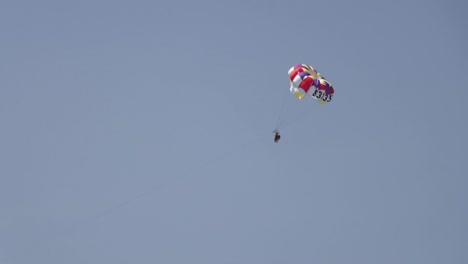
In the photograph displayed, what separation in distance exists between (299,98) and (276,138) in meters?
3.49

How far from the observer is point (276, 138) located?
252 feet

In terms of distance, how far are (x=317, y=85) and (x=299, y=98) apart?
1562 mm

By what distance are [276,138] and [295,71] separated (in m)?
4.99

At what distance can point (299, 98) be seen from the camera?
75562 millimetres

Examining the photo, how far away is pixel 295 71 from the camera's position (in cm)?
7625

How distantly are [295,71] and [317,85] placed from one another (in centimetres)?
197

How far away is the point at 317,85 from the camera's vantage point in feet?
248

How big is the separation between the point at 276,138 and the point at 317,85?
489 centimetres
